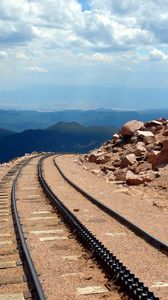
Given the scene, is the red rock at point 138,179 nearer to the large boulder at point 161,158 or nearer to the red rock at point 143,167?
the large boulder at point 161,158

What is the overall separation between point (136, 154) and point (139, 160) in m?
1.74

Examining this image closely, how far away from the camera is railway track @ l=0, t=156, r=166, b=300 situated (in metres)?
7.62

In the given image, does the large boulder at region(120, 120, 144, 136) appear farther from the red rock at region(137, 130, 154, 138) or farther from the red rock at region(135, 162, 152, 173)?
the red rock at region(135, 162, 152, 173)

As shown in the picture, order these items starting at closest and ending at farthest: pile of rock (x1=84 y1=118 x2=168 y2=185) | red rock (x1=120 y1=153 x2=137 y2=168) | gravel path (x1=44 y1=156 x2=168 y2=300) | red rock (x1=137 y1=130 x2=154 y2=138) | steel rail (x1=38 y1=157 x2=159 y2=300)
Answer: steel rail (x1=38 y1=157 x2=159 y2=300), gravel path (x1=44 y1=156 x2=168 y2=300), pile of rock (x1=84 y1=118 x2=168 y2=185), red rock (x1=120 y1=153 x2=137 y2=168), red rock (x1=137 y1=130 x2=154 y2=138)

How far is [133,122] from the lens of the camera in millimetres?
43500

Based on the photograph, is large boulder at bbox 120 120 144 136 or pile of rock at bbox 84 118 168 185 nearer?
pile of rock at bbox 84 118 168 185

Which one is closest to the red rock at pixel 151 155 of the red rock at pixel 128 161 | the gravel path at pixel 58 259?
the red rock at pixel 128 161

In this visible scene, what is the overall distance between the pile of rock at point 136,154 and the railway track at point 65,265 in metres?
10.9

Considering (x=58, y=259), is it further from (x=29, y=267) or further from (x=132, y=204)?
(x=132, y=204)

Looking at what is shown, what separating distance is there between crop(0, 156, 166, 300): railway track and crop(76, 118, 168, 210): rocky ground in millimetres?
5461

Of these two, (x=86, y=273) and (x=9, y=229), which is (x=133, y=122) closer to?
Answer: (x=9, y=229)

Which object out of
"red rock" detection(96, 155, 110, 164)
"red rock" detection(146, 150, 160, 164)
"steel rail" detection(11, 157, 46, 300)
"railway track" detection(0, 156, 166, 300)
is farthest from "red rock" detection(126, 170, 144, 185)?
"red rock" detection(96, 155, 110, 164)

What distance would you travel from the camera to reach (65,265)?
31.0 feet

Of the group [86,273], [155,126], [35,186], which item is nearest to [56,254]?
[86,273]
